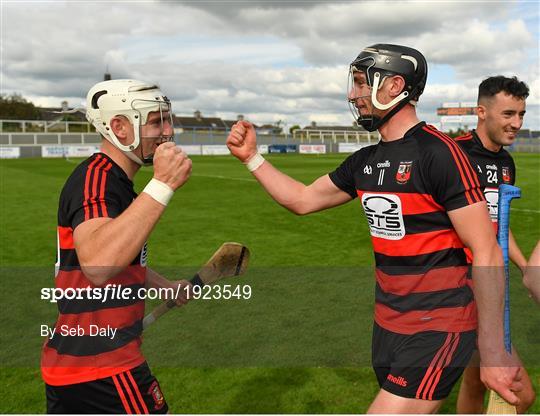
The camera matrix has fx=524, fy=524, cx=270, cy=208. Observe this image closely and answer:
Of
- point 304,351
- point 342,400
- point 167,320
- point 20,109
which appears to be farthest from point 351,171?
point 20,109

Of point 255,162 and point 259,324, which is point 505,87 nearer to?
point 255,162

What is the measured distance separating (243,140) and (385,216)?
133 cm

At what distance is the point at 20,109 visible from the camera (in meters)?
74.2

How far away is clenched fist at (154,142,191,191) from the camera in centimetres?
235

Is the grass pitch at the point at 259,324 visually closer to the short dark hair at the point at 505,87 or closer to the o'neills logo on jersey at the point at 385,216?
the o'neills logo on jersey at the point at 385,216

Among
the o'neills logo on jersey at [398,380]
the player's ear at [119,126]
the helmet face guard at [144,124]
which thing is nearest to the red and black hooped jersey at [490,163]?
the o'neills logo on jersey at [398,380]

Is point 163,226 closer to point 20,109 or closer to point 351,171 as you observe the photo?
point 351,171

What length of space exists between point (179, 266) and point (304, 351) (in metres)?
3.81

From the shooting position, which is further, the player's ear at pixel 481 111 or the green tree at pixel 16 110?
the green tree at pixel 16 110

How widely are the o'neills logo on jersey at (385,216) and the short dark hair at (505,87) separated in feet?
6.81

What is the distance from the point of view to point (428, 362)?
264cm

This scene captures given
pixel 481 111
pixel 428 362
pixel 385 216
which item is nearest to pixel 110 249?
pixel 385 216

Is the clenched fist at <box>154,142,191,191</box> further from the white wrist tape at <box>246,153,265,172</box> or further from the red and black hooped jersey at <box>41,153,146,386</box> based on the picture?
the white wrist tape at <box>246,153,265,172</box>

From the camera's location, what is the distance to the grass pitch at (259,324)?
4.38 m
